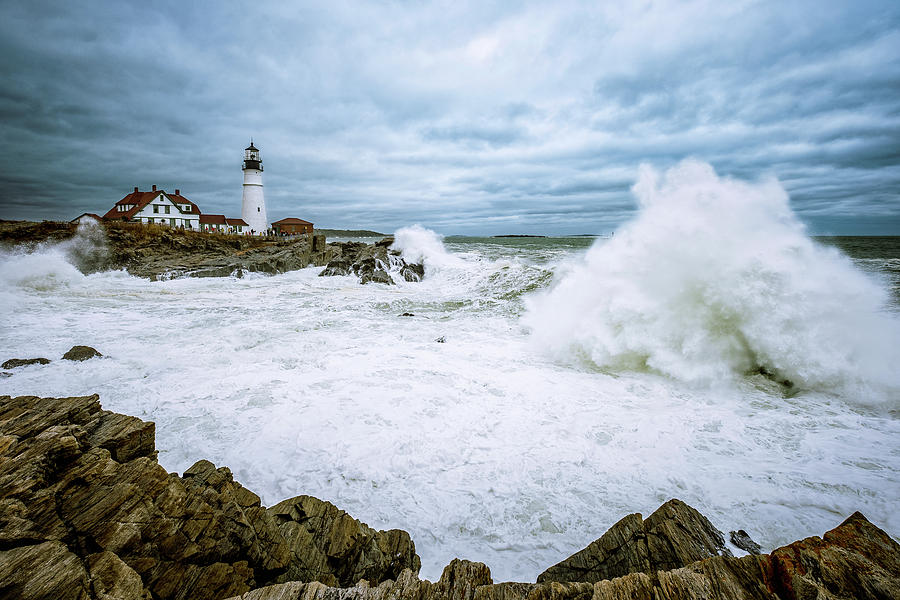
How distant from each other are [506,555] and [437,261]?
65.8 ft

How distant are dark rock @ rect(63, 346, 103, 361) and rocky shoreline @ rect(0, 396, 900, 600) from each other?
4.63 metres

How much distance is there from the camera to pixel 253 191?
153 feet

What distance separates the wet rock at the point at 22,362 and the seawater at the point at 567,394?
0.33 meters

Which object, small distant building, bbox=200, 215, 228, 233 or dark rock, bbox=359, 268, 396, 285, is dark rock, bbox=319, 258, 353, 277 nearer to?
dark rock, bbox=359, 268, 396, 285

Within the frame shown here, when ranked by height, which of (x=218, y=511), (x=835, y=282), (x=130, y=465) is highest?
(x=835, y=282)

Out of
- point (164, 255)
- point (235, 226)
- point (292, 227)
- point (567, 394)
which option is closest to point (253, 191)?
point (235, 226)

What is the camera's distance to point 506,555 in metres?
2.88

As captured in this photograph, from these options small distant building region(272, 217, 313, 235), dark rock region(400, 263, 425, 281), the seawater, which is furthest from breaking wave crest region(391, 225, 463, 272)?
small distant building region(272, 217, 313, 235)

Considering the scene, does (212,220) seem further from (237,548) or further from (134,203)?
(237,548)

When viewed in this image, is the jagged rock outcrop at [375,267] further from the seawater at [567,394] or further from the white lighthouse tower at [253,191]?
the white lighthouse tower at [253,191]

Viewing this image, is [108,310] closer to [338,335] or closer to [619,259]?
[338,335]

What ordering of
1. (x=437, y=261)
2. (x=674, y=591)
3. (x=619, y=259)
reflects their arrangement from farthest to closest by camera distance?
1. (x=437, y=261)
2. (x=619, y=259)
3. (x=674, y=591)

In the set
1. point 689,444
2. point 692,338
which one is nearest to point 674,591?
point 689,444

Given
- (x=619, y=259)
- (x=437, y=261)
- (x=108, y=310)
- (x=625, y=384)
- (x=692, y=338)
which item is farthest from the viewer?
(x=437, y=261)
